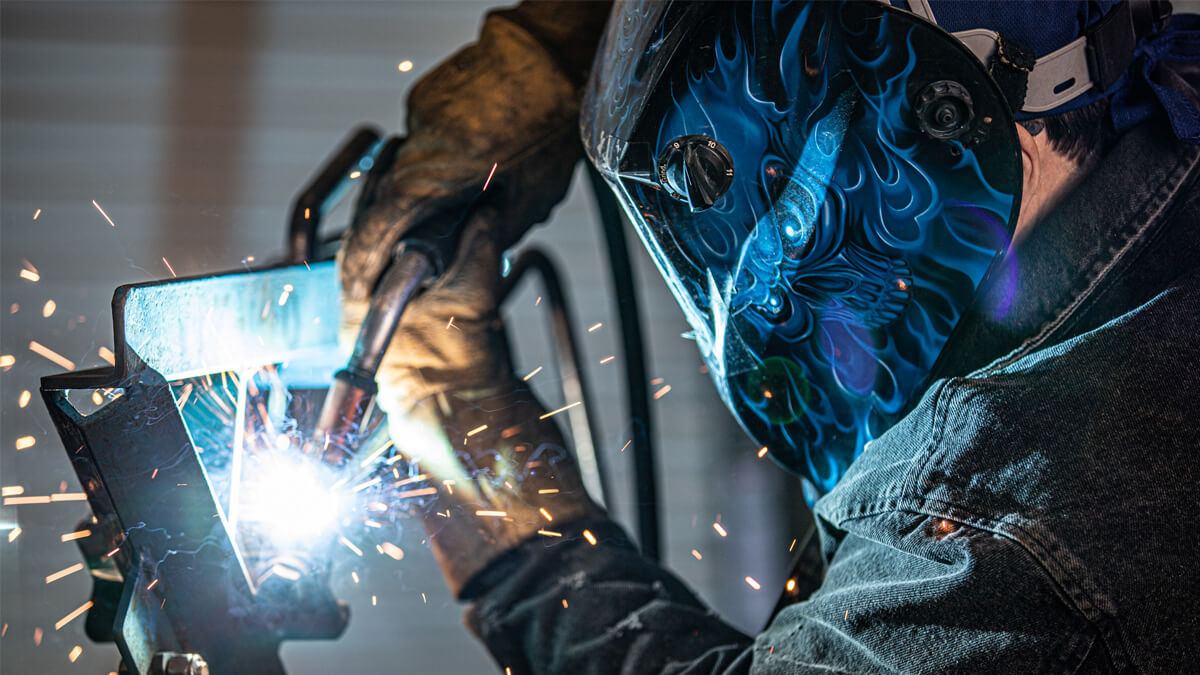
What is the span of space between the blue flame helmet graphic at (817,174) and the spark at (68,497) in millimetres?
760

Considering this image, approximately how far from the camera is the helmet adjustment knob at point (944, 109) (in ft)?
2.78

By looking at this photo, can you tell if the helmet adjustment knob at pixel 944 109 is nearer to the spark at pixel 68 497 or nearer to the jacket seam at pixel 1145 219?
the jacket seam at pixel 1145 219

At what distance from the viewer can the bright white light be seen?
1.06 meters

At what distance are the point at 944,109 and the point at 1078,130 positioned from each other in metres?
0.22

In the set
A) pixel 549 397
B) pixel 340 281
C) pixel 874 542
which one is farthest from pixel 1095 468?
pixel 549 397

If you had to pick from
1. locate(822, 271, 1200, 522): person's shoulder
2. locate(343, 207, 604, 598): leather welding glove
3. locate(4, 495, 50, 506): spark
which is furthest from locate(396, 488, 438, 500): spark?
locate(822, 271, 1200, 522): person's shoulder

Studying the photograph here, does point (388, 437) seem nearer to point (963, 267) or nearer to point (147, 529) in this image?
point (147, 529)

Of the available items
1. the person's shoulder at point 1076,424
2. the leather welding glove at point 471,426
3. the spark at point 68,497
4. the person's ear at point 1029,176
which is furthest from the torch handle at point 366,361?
the person's ear at point 1029,176

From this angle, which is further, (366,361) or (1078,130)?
(366,361)

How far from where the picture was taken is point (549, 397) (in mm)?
2842

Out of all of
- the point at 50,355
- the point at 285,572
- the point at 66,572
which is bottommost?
the point at 285,572

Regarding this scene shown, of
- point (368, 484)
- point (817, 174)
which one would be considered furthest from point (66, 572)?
point (817, 174)

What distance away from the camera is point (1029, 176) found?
37.7 inches

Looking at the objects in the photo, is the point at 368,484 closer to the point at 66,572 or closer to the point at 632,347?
the point at 66,572
